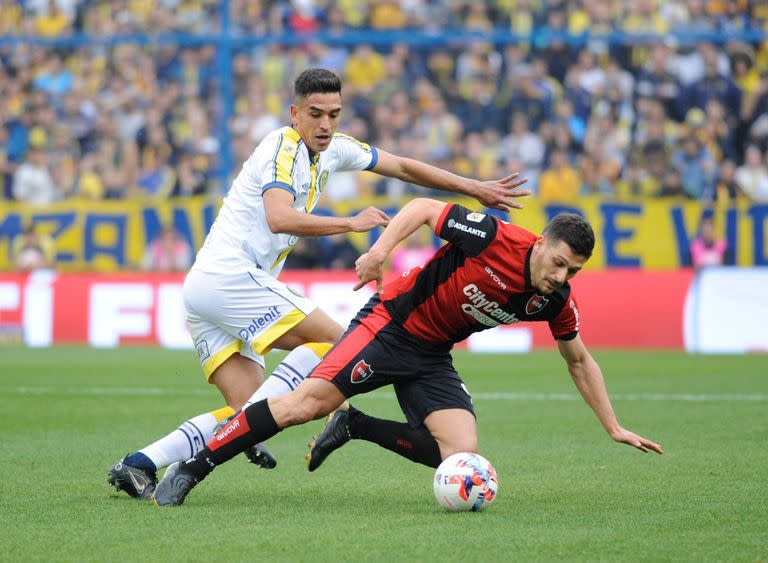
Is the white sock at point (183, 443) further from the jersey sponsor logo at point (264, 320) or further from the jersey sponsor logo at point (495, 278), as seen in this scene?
the jersey sponsor logo at point (495, 278)

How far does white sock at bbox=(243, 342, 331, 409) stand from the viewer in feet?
22.0

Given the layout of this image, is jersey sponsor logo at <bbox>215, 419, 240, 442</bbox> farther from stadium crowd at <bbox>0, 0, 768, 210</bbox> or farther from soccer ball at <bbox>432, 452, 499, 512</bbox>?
stadium crowd at <bbox>0, 0, 768, 210</bbox>

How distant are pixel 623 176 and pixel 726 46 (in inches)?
89.2

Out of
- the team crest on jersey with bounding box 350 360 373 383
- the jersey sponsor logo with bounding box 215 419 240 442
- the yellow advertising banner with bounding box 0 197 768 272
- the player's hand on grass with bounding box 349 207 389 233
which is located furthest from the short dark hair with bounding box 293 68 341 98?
the yellow advertising banner with bounding box 0 197 768 272

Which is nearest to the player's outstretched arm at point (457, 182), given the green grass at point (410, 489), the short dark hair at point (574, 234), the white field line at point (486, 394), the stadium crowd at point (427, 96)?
the short dark hair at point (574, 234)

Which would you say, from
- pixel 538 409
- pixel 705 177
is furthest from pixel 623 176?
pixel 538 409

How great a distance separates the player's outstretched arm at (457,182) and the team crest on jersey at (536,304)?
60cm

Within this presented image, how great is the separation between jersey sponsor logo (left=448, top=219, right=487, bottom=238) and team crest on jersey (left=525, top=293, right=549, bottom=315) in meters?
0.41

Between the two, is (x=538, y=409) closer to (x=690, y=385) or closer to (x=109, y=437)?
(x=690, y=385)

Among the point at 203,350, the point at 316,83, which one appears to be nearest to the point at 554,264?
the point at 316,83

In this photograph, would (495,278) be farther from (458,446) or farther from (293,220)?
(293,220)

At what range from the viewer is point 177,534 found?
18.6 ft

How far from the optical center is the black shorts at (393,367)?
21.1 ft

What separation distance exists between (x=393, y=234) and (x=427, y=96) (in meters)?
12.9
